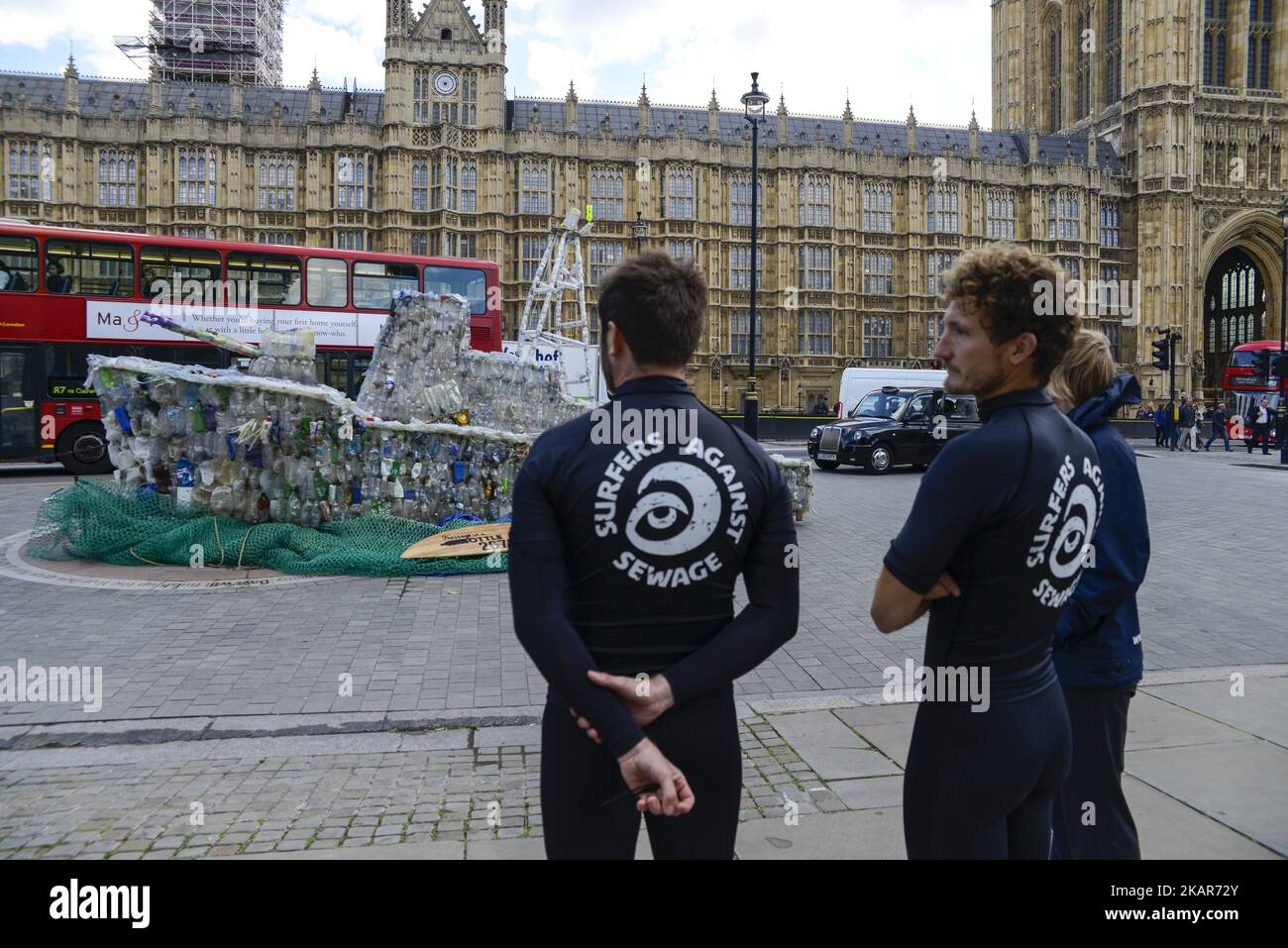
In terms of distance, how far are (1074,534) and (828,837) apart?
5.77 ft

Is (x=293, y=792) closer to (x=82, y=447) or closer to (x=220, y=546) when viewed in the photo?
(x=220, y=546)

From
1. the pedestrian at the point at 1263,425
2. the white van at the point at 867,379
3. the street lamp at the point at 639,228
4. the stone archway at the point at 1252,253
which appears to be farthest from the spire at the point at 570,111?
the stone archway at the point at 1252,253

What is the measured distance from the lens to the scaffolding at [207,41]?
47.9 m

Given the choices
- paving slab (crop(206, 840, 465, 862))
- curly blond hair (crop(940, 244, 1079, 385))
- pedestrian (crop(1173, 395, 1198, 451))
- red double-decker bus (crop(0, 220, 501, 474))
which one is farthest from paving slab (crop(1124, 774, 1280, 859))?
pedestrian (crop(1173, 395, 1198, 451))

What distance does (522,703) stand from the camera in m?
4.93

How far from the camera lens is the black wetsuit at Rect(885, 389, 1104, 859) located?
1.93 m

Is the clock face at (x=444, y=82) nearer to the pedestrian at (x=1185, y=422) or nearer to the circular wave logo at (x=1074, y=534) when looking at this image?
the pedestrian at (x=1185, y=422)

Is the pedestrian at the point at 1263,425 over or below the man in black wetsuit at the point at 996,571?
over

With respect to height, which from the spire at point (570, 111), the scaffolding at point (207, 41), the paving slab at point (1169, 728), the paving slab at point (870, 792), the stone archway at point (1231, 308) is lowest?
the paving slab at point (870, 792)

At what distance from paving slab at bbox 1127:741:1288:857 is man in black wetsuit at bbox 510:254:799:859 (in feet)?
8.53

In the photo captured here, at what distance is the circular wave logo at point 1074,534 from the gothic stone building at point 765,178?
42.4m

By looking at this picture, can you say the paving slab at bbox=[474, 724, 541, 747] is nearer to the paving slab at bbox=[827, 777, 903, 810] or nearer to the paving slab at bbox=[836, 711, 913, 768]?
the paving slab at bbox=[827, 777, 903, 810]
